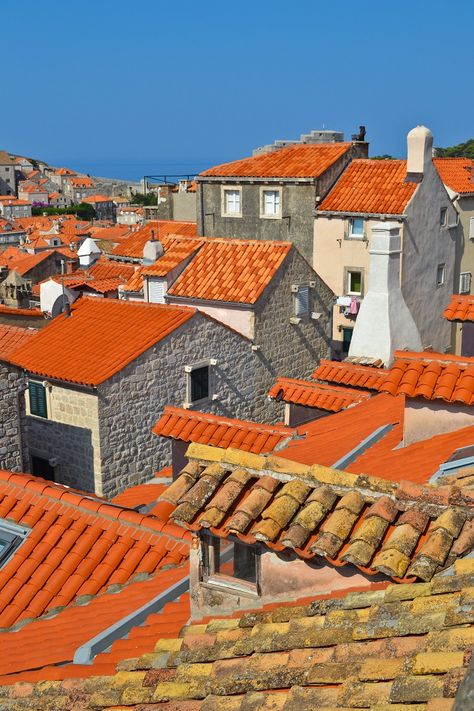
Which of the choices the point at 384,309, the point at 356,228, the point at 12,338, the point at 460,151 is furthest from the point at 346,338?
the point at 460,151

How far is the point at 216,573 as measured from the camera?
609 centimetres

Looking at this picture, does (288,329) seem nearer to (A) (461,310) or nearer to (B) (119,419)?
(B) (119,419)

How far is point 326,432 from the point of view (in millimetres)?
12766

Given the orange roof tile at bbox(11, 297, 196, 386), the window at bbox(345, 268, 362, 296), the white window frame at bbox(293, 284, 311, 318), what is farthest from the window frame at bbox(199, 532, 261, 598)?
the window at bbox(345, 268, 362, 296)

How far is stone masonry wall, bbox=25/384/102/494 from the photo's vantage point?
18.8 metres

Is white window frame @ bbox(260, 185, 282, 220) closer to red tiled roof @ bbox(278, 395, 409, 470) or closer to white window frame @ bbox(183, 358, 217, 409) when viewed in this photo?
white window frame @ bbox(183, 358, 217, 409)

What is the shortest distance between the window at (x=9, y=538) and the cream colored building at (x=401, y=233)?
787 inches

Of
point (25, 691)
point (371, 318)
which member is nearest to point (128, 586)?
point (25, 691)

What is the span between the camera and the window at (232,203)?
107 ft

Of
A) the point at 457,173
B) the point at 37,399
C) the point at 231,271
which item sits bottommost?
the point at 37,399

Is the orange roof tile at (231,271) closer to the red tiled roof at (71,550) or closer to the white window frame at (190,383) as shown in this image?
the white window frame at (190,383)

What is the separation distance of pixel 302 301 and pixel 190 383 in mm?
5465

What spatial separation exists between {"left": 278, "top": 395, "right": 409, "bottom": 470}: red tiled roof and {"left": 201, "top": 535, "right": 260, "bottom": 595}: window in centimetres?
362

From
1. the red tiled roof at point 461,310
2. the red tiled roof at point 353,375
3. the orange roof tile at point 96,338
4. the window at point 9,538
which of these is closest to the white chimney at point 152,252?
the orange roof tile at point 96,338
